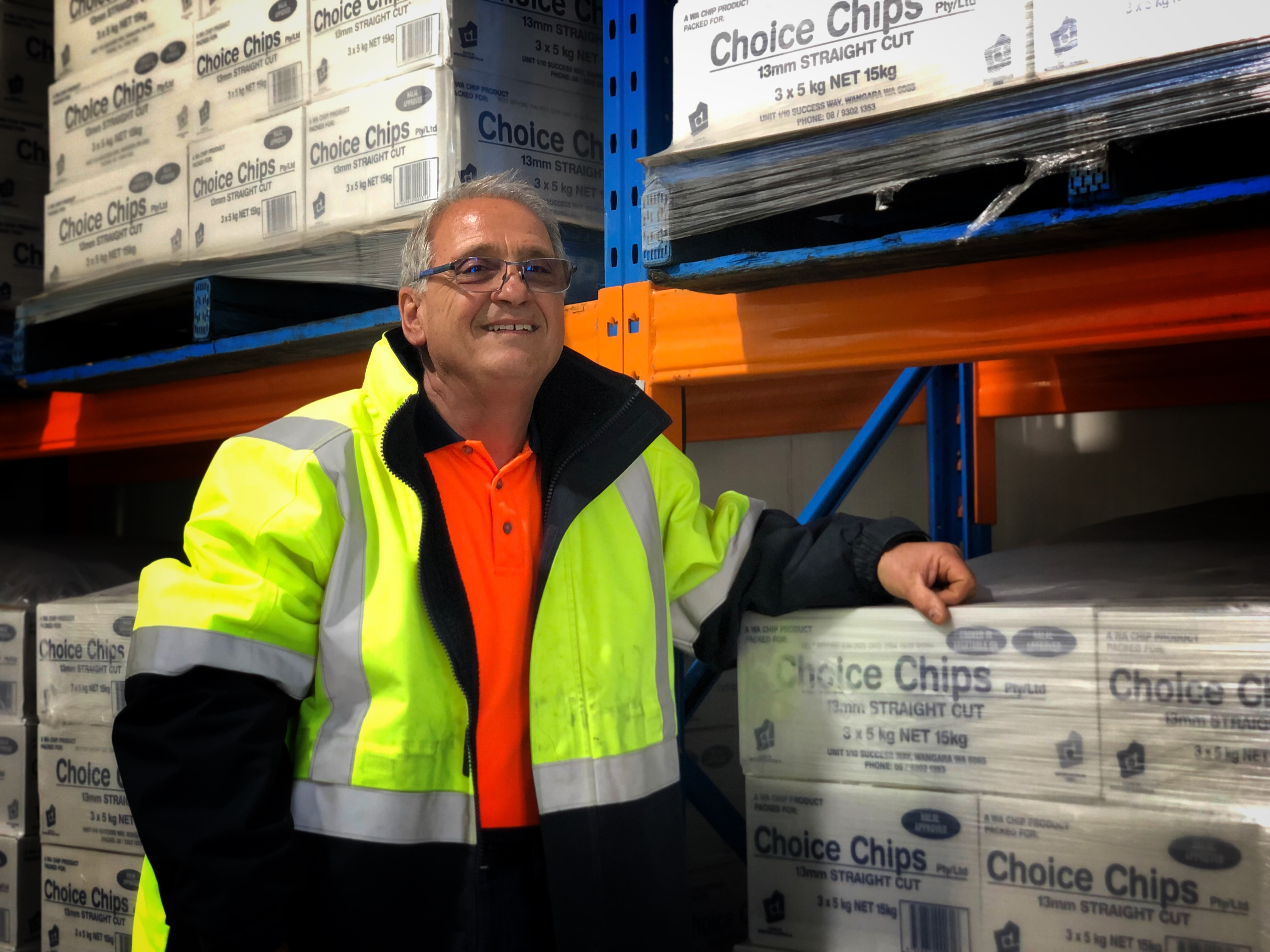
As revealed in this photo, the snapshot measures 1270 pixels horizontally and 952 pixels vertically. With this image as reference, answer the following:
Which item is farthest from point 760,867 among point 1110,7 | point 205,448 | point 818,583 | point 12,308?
point 205,448

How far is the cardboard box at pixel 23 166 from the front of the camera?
11.9 ft

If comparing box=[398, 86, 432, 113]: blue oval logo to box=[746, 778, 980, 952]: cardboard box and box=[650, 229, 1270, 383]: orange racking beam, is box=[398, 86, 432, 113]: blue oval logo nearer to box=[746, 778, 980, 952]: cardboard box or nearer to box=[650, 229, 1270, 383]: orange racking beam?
box=[650, 229, 1270, 383]: orange racking beam

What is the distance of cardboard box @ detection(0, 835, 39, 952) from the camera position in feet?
9.60

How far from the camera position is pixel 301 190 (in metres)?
2.63

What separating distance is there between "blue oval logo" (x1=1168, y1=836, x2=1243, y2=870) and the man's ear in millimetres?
1422

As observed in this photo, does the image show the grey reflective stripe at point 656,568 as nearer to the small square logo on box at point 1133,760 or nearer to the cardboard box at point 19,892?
the small square logo on box at point 1133,760

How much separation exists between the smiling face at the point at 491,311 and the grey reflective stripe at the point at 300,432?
0.78ft

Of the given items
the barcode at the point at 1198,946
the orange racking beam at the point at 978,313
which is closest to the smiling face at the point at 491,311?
the orange racking beam at the point at 978,313

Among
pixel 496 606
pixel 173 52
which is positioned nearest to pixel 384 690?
pixel 496 606

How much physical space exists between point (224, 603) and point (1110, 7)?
1.53 metres

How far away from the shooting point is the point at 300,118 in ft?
8.67

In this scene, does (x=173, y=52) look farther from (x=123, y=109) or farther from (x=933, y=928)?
(x=933, y=928)

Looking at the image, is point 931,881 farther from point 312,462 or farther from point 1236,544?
point 312,462

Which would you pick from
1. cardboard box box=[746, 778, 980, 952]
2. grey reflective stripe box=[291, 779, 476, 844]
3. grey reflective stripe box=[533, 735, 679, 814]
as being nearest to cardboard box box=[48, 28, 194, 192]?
grey reflective stripe box=[291, 779, 476, 844]
